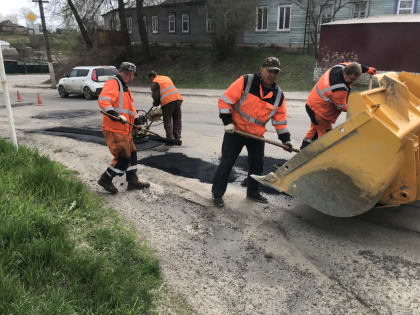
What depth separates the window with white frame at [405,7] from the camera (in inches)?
767

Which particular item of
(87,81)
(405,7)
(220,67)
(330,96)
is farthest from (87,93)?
(405,7)

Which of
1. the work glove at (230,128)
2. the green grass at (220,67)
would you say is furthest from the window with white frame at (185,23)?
the work glove at (230,128)

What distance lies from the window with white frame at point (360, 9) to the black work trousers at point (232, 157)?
20.3m

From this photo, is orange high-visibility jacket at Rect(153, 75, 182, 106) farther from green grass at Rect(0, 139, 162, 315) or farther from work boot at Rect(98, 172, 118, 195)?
green grass at Rect(0, 139, 162, 315)

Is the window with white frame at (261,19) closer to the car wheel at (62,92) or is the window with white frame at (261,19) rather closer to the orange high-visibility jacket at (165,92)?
the car wheel at (62,92)

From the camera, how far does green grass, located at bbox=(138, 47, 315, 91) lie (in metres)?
19.2

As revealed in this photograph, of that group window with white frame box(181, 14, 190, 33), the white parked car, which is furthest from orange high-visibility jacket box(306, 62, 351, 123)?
window with white frame box(181, 14, 190, 33)

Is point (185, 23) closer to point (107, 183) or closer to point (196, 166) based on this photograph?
point (196, 166)

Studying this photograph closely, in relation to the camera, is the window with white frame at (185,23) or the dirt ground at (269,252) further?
the window with white frame at (185,23)

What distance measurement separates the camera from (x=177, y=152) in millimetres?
6750

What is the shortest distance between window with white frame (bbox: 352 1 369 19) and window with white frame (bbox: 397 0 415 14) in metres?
1.73

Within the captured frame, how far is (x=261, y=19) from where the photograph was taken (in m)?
24.5

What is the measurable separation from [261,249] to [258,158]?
1.36m

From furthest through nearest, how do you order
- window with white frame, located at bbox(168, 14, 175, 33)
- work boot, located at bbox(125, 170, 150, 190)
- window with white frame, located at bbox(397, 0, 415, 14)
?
window with white frame, located at bbox(168, 14, 175, 33) → window with white frame, located at bbox(397, 0, 415, 14) → work boot, located at bbox(125, 170, 150, 190)
